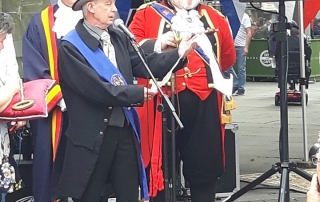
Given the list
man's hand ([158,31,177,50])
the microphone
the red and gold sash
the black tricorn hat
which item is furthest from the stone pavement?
the black tricorn hat

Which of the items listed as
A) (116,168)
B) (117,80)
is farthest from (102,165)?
(117,80)

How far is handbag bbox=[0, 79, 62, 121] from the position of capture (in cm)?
Result: 430

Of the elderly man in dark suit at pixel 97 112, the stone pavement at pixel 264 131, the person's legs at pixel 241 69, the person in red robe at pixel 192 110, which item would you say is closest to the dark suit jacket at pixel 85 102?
the elderly man in dark suit at pixel 97 112

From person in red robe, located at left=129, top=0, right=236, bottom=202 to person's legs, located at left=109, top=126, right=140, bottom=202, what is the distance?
0.63m

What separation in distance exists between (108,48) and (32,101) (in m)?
0.62

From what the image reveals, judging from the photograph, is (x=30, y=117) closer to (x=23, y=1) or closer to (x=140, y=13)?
(x=140, y=13)

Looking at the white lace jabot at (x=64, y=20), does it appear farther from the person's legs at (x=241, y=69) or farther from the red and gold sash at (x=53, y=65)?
the person's legs at (x=241, y=69)

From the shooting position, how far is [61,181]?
416cm

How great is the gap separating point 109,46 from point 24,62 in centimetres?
82

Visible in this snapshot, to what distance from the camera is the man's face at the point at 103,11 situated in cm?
400

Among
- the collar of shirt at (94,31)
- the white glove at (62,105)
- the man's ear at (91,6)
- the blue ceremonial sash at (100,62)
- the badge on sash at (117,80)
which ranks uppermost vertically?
the man's ear at (91,6)

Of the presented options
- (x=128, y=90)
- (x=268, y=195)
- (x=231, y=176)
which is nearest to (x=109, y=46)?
(x=128, y=90)

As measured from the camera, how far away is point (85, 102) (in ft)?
13.2

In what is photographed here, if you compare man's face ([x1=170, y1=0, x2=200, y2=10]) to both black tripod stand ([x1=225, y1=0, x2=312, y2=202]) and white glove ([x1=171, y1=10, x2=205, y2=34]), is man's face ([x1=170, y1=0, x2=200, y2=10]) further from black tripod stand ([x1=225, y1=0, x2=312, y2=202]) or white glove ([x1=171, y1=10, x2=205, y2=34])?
black tripod stand ([x1=225, y1=0, x2=312, y2=202])
